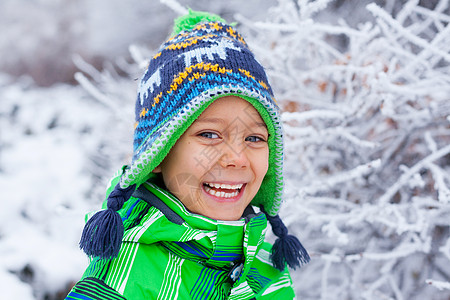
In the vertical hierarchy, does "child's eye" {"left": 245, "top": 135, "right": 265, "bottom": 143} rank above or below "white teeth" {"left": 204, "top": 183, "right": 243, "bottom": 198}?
above

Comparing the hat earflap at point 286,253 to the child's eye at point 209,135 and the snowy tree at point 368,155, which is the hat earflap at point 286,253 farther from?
the child's eye at point 209,135

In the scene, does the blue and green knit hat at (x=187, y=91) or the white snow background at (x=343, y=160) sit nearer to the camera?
the blue and green knit hat at (x=187, y=91)

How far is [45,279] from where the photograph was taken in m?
2.17

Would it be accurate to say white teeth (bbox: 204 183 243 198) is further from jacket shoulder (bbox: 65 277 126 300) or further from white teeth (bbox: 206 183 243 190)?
jacket shoulder (bbox: 65 277 126 300)

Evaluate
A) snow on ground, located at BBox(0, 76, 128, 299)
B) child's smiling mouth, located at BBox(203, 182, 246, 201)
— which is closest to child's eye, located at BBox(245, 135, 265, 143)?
child's smiling mouth, located at BBox(203, 182, 246, 201)

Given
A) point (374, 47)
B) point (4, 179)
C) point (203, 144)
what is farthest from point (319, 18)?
point (4, 179)

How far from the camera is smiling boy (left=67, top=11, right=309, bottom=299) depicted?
100cm

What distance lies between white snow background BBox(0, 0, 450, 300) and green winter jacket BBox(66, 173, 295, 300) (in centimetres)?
46

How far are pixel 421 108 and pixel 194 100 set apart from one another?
3.76ft

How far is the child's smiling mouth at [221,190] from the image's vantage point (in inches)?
42.8

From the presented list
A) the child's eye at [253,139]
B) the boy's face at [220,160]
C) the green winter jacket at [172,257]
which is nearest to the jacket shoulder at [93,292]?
the green winter jacket at [172,257]

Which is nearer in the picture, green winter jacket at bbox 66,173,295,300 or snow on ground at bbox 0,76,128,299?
green winter jacket at bbox 66,173,295,300

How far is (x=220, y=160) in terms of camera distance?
1051 mm

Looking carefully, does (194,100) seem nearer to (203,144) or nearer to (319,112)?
(203,144)
